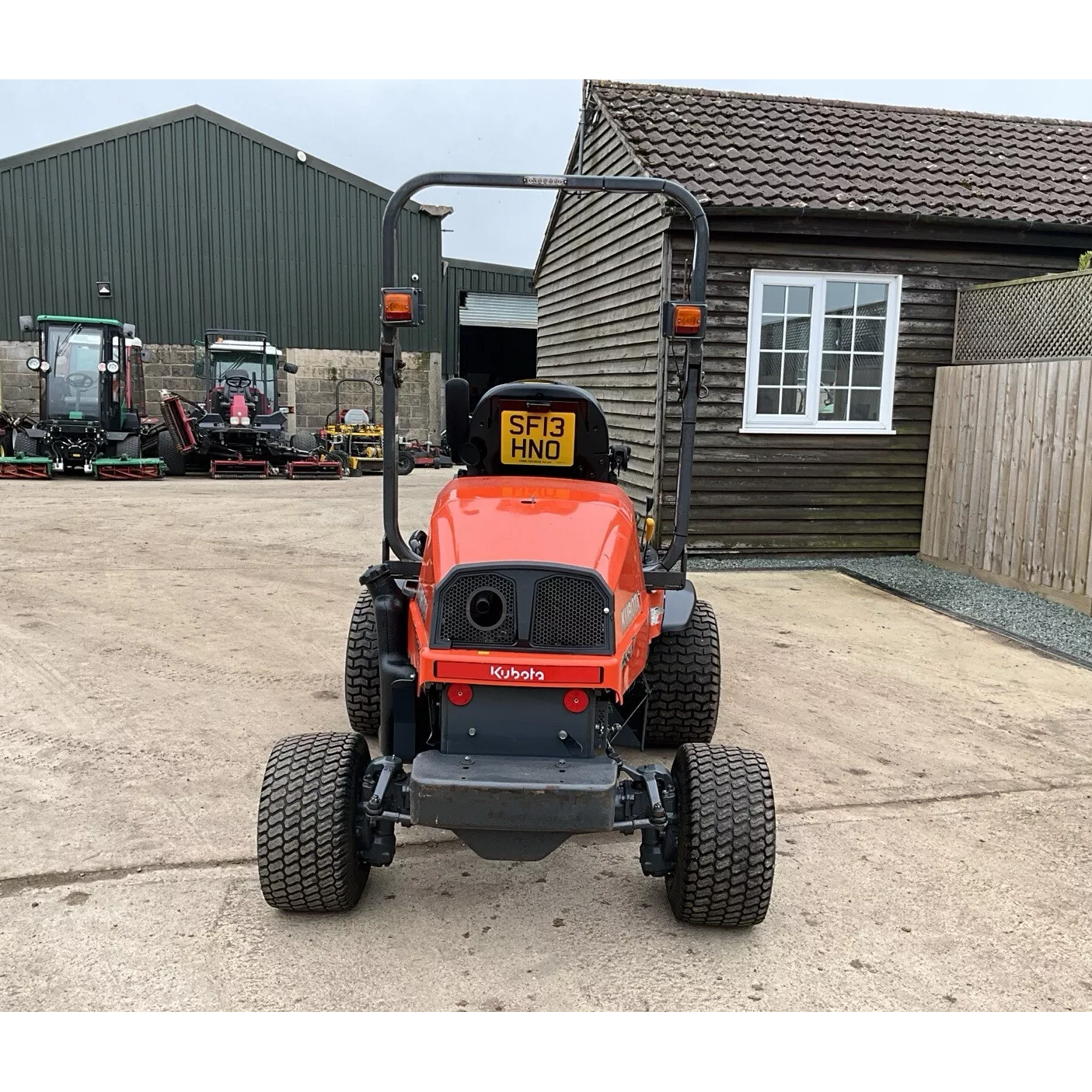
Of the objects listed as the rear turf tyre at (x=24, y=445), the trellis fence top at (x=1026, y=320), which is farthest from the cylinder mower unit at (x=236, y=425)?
the trellis fence top at (x=1026, y=320)

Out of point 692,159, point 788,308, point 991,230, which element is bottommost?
point 788,308

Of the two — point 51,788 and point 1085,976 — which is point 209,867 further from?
point 1085,976

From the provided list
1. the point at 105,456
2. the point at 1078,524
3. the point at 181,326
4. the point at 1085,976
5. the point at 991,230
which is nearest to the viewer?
the point at 1085,976

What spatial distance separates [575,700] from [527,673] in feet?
0.58

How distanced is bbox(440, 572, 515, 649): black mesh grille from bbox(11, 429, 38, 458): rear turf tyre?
1463 centimetres

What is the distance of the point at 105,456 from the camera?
15.4 m

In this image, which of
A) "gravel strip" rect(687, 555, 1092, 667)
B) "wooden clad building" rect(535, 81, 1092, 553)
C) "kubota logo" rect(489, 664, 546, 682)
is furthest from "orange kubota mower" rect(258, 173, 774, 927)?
"wooden clad building" rect(535, 81, 1092, 553)

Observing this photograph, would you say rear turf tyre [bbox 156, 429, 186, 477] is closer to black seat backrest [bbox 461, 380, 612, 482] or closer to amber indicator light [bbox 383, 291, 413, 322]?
black seat backrest [bbox 461, 380, 612, 482]

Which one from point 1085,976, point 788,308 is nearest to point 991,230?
point 788,308

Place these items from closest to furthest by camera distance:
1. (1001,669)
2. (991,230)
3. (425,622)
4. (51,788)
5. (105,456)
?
(425,622) < (51,788) < (1001,669) < (991,230) < (105,456)

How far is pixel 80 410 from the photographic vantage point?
15.4 meters

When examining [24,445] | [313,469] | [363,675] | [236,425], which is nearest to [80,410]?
[24,445]

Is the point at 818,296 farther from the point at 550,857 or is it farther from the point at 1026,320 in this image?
the point at 550,857

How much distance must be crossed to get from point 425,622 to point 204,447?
14.5 m
